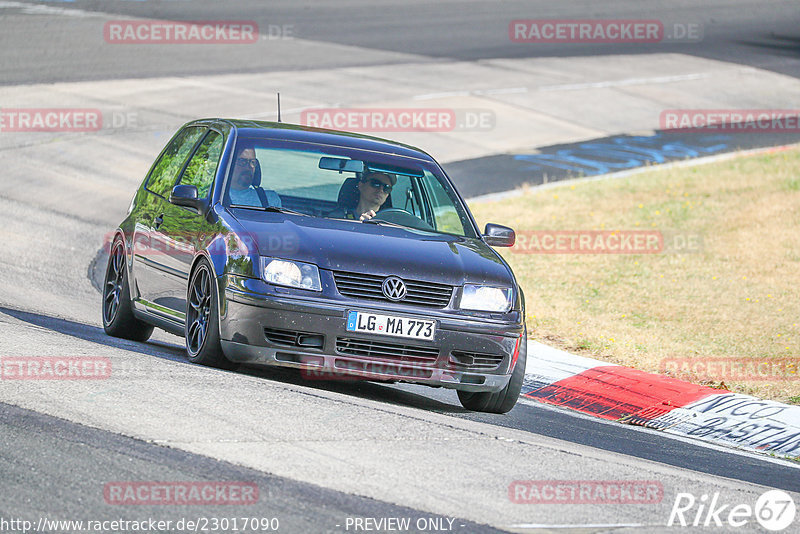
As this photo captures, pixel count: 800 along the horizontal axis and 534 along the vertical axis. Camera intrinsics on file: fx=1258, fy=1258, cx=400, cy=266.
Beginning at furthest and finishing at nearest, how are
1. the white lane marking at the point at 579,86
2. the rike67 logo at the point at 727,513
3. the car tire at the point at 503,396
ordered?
the white lane marking at the point at 579,86 < the car tire at the point at 503,396 < the rike67 logo at the point at 727,513

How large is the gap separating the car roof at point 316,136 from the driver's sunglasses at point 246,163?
0.25m

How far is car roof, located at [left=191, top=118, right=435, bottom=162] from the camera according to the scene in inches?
343

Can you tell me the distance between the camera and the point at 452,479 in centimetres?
577

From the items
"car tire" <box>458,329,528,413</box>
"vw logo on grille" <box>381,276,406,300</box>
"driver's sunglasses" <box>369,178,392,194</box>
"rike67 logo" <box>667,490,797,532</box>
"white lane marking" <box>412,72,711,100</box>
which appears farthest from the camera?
"white lane marking" <box>412,72,711,100</box>

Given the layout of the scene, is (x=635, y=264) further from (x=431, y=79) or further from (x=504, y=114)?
(x=431, y=79)

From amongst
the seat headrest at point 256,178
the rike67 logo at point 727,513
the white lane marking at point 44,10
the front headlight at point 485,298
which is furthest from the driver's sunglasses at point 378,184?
the white lane marking at point 44,10

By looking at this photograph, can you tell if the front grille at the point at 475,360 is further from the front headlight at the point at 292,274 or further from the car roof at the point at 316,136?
the car roof at the point at 316,136

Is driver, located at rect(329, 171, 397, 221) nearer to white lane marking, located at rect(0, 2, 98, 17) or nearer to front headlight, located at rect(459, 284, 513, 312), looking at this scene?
front headlight, located at rect(459, 284, 513, 312)

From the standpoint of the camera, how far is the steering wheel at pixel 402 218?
844 cm

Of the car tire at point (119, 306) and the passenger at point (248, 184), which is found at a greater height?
the passenger at point (248, 184)

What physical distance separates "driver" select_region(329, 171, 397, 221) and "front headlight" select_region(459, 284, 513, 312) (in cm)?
106

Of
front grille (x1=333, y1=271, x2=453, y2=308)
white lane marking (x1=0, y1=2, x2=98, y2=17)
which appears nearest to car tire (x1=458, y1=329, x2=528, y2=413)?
front grille (x1=333, y1=271, x2=453, y2=308)

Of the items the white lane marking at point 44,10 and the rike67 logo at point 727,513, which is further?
the white lane marking at point 44,10

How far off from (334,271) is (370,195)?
51.4 inches
